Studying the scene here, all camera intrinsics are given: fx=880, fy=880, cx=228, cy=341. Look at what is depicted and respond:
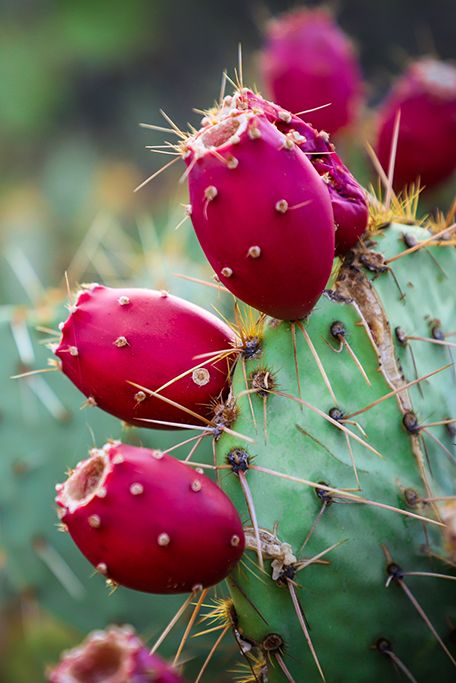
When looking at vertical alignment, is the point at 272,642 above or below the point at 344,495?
below

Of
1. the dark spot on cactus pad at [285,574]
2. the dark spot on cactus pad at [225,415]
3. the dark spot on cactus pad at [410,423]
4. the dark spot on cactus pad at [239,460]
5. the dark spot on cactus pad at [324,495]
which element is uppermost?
the dark spot on cactus pad at [225,415]

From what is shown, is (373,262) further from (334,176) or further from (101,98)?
(101,98)

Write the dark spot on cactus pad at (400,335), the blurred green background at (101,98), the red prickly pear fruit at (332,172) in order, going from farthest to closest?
1. the blurred green background at (101,98)
2. the dark spot on cactus pad at (400,335)
3. the red prickly pear fruit at (332,172)

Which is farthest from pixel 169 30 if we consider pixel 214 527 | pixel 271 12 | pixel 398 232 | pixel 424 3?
pixel 214 527

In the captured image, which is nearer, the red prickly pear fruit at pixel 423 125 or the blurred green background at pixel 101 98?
the red prickly pear fruit at pixel 423 125

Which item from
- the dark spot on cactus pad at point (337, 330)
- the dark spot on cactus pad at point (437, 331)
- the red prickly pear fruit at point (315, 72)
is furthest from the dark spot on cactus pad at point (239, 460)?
the red prickly pear fruit at point (315, 72)

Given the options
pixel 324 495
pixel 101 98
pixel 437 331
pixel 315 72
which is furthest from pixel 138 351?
pixel 101 98

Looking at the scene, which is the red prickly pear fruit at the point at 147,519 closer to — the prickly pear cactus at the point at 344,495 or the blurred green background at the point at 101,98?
the prickly pear cactus at the point at 344,495

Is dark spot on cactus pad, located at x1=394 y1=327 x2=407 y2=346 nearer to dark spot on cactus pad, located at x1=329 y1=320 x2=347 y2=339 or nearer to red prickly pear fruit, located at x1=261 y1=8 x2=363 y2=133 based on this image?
dark spot on cactus pad, located at x1=329 y1=320 x2=347 y2=339

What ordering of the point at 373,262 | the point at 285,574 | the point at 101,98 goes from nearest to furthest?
1. the point at 285,574
2. the point at 373,262
3. the point at 101,98
